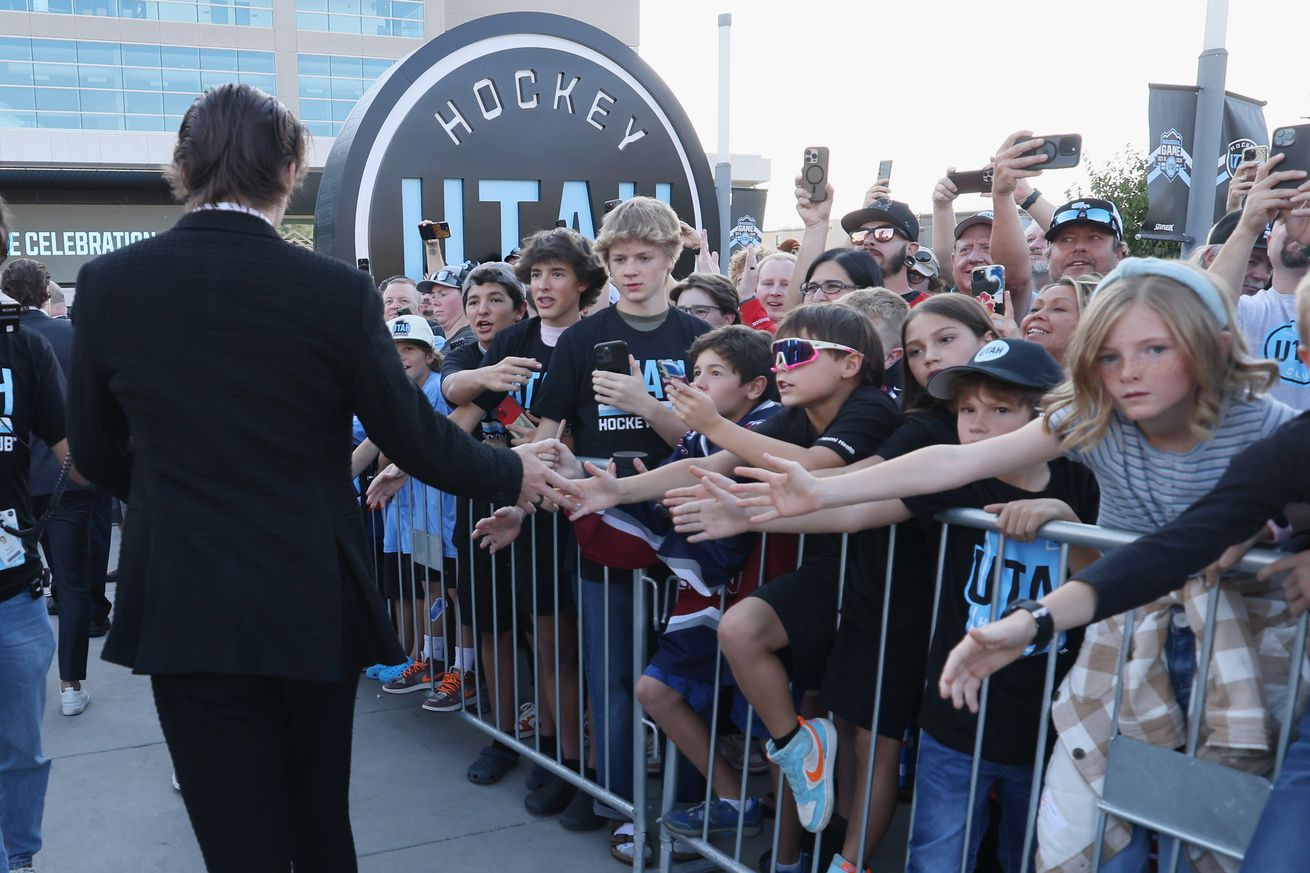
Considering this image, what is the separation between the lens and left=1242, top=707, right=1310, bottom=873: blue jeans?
1863 mm

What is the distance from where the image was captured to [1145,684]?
7.60ft

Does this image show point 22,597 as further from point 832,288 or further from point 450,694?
point 832,288

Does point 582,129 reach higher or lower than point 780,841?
higher

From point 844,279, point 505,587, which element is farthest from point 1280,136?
point 505,587

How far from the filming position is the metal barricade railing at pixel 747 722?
7.16ft

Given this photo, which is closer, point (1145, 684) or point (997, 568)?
point (1145, 684)

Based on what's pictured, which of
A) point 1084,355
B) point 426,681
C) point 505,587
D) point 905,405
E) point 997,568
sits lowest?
point 426,681

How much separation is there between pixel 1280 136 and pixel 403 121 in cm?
554

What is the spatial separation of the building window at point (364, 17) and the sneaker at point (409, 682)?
2073 inches

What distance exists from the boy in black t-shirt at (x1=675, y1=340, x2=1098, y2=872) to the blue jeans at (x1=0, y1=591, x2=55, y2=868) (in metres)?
2.02

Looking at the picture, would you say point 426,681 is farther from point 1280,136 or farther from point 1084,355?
point 1280,136

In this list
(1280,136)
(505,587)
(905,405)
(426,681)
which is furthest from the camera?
(426,681)

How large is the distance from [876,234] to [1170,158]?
3128 mm

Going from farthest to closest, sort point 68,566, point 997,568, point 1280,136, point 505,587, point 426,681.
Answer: point 426,681
point 68,566
point 505,587
point 1280,136
point 997,568
